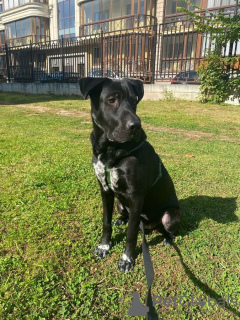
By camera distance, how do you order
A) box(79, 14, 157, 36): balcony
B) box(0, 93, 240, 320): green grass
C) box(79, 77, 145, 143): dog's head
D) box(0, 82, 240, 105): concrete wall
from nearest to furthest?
box(0, 93, 240, 320): green grass < box(79, 77, 145, 143): dog's head < box(0, 82, 240, 105): concrete wall < box(79, 14, 157, 36): balcony

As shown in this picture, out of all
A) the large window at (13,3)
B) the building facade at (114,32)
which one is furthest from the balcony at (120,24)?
the large window at (13,3)

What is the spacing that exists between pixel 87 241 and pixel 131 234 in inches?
23.8

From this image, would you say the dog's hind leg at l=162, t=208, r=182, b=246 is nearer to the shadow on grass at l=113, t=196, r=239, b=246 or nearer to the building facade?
the shadow on grass at l=113, t=196, r=239, b=246

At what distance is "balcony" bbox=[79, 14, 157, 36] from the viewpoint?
26562mm

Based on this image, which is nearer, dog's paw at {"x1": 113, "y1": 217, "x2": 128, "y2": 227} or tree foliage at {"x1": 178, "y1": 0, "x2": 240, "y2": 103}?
dog's paw at {"x1": 113, "y1": 217, "x2": 128, "y2": 227}

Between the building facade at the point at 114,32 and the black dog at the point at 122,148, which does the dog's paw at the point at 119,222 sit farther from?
the building facade at the point at 114,32

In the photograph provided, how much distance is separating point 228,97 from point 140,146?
11.2 meters

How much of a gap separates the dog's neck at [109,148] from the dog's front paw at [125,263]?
94 cm

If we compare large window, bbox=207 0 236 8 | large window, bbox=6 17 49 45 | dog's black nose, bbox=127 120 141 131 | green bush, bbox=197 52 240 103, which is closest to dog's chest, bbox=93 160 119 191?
dog's black nose, bbox=127 120 141 131

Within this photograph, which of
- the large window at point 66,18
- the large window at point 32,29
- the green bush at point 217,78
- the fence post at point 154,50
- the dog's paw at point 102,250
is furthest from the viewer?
the large window at point 32,29

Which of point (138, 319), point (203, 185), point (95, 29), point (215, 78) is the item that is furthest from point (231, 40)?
point (95, 29)

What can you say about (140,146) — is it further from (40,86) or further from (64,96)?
(40,86)

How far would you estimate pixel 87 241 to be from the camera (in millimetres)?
2785

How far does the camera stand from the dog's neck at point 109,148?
7.57 feet
